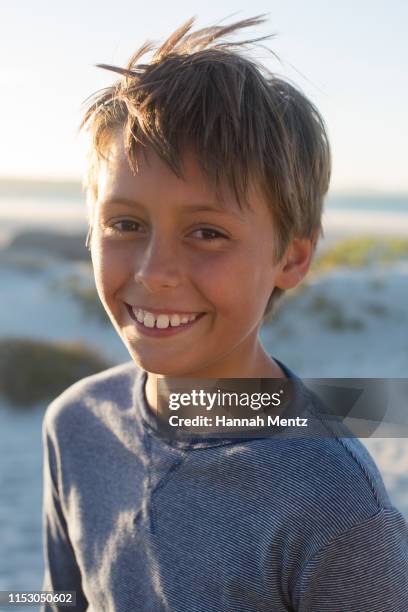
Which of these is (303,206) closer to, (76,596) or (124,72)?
(124,72)

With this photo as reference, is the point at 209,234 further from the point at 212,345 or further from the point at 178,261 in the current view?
the point at 212,345

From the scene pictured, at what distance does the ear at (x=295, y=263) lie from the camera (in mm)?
1706

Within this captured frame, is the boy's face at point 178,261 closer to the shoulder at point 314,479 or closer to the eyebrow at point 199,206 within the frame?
the eyebrow at point 199,206

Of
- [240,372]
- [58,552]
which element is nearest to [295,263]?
[240,372]

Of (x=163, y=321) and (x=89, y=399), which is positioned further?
(x=89, y=399)

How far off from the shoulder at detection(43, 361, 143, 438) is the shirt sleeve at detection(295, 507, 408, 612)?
2.14 ft

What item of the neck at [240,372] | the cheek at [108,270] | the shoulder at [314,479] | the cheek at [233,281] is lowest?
the shoulder at [314,479]

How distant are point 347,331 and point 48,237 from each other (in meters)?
12.1

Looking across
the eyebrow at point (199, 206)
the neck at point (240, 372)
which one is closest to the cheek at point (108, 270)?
the eyebrow at point (199, 206)

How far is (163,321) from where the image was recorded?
1.54 m

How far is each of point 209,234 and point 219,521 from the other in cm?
57

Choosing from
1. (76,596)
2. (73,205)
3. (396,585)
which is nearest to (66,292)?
(76,596)

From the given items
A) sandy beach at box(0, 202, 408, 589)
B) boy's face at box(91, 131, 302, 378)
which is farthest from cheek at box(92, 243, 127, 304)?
sandy beach at box(0, 202, 408, 589)

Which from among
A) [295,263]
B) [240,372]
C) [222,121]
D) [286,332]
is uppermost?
[286,332]
